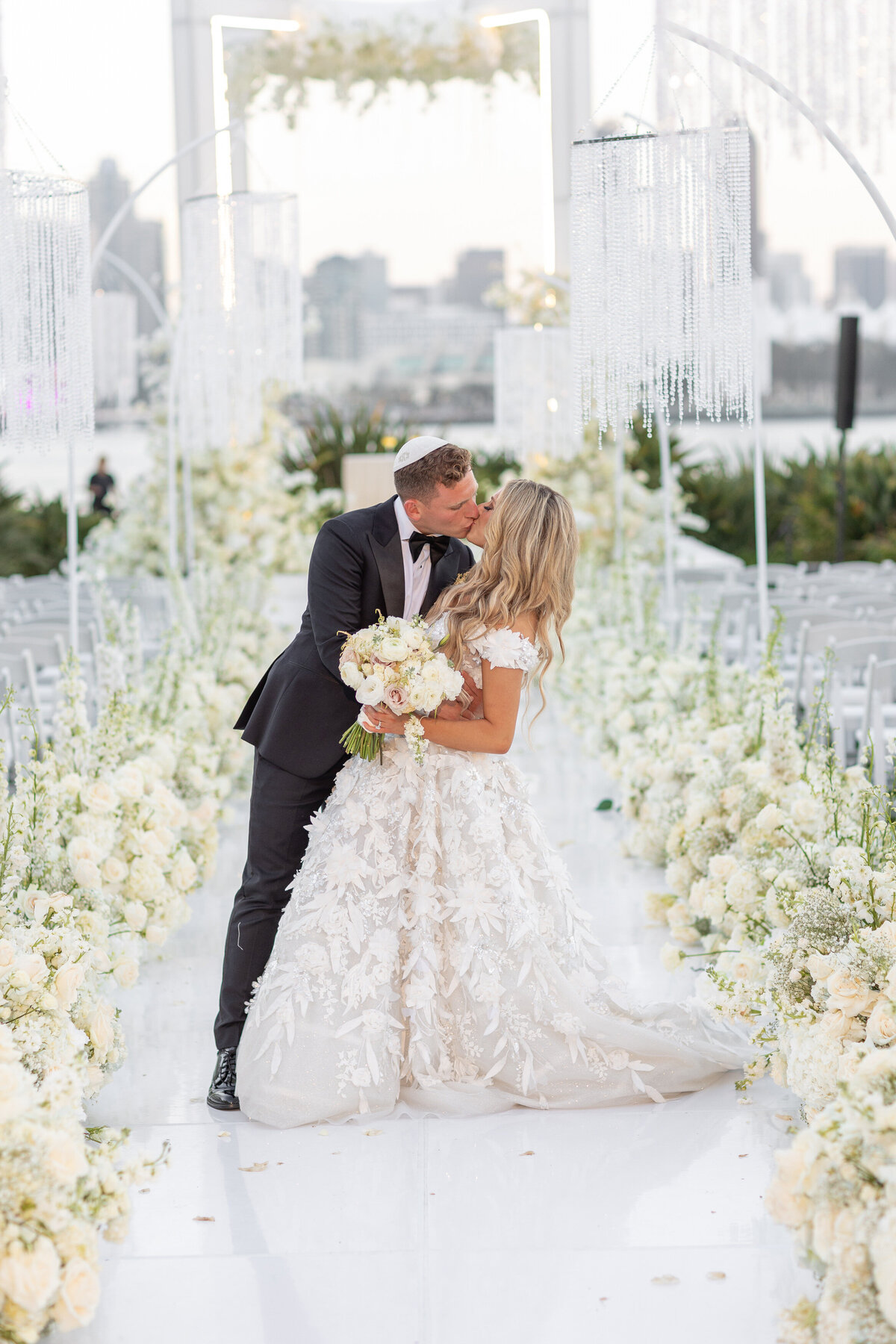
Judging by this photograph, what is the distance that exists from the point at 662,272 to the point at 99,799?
1953mm

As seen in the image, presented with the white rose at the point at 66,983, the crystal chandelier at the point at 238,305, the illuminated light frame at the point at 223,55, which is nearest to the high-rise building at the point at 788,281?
the illuminated light frame at the point at 223,55

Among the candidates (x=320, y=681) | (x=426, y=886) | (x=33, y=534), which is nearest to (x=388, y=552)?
(x=320, y=681)

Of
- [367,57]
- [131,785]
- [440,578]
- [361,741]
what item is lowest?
[131,785]

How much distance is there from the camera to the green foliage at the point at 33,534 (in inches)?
462

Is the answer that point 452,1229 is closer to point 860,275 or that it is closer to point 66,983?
point 66,983

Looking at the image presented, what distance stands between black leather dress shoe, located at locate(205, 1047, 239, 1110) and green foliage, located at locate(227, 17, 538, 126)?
970 centimetres

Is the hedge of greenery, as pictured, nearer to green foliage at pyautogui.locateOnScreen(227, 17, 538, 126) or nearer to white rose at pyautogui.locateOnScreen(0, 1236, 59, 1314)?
green foliage at pyautogui.locateOnScreen(227, 17, 538, 126)

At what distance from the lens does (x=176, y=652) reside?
5.84 m

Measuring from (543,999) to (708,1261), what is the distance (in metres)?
0.70

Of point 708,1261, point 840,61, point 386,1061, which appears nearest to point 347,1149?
point 386,1061

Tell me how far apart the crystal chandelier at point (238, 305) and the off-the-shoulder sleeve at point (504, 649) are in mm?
3647

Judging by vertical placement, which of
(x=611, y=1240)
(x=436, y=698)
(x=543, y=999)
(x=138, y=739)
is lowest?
(x=611, y=1240)

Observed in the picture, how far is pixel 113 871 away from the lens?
355cm

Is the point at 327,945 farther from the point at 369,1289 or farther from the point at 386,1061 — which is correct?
the point at 369,1289
